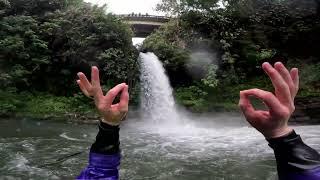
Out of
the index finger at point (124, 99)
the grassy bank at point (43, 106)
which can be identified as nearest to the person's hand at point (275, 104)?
the index finger at point (124, 99)

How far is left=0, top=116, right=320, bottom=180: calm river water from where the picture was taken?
7.09 meters

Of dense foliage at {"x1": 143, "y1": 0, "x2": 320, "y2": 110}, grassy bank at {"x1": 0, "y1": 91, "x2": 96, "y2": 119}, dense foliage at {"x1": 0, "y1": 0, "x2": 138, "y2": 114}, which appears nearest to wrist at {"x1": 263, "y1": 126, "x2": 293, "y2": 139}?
grassy bank at {"x1": 0, "y1": 91, "x2": 96, "y2": 119}

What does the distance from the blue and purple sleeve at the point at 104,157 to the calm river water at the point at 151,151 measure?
501 cm

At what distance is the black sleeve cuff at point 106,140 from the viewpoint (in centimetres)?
183

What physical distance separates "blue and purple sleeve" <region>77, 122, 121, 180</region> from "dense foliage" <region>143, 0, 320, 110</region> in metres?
14.7

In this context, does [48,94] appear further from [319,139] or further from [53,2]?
[319,139]

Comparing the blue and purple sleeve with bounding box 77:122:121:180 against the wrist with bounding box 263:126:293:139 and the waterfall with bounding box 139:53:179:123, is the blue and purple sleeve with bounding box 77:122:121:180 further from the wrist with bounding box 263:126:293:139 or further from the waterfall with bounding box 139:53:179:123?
the waterfall with bounding box 139:53:179:123

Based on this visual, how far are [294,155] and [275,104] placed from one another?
18 centimetres

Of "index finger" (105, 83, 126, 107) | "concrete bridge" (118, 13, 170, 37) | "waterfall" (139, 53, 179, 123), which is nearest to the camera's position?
"index finger" (105, 83, 126, 107)

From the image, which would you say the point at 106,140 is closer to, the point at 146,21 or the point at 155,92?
the point at 155,92

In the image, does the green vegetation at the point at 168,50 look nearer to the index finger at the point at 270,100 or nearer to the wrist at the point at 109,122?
the wrist at the point at 109,122

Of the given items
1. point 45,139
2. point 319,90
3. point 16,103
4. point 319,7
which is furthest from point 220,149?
point 319,7

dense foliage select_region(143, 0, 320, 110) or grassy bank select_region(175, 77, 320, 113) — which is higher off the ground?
dense foliage select_region(143, 0, 320, 110)

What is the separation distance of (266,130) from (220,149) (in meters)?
8.25
